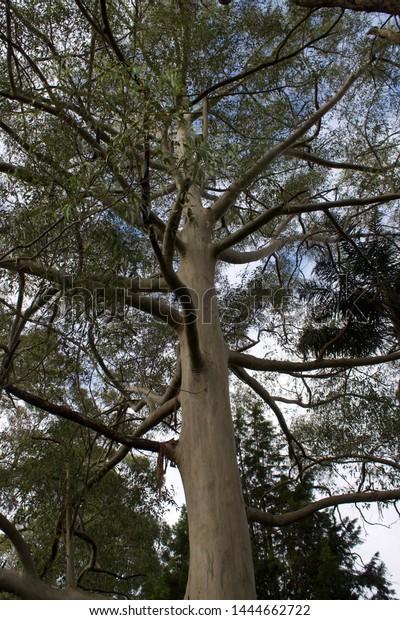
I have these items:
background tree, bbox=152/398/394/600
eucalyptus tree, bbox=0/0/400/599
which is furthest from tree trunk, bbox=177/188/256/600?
background tree, bbox=152/398/394/600

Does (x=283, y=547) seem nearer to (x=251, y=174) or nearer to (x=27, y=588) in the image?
(x=27, y=588)

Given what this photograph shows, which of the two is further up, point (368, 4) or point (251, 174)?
point (251, 174)

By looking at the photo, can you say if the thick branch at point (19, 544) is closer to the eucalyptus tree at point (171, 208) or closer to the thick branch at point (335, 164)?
the eucalyptus tree at point (171, 208)

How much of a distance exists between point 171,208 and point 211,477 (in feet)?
5.42

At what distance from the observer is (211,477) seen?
9.84 ft

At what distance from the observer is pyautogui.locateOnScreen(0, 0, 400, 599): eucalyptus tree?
104 inches

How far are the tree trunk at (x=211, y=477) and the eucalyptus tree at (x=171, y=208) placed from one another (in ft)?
0.04

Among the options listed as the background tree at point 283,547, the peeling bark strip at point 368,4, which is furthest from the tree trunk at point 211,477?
the background tree at point 283,547

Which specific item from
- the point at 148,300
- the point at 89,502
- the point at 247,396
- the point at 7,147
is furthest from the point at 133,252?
the point at 247,396

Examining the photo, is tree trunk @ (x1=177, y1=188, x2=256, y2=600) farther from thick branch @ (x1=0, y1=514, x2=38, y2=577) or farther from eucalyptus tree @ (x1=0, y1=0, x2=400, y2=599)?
thick branch @ (x1=0, y1=514, x2=38, y2=577)

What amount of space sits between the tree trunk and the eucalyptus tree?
11mm

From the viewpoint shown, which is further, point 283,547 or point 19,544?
point 283,547

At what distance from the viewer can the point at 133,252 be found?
8.44 ft

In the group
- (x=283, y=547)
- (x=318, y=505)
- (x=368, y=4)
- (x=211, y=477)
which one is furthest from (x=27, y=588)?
(x=283, y=547)
